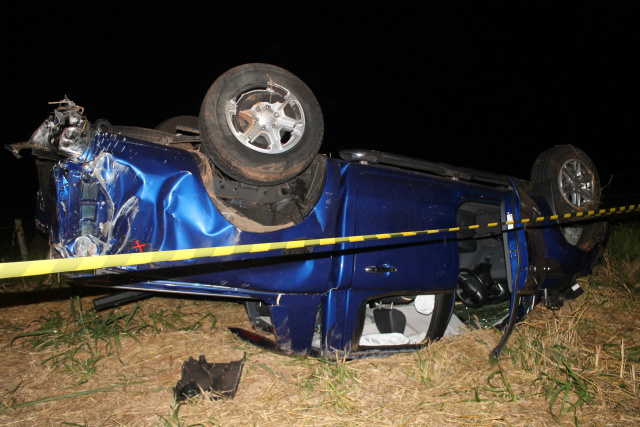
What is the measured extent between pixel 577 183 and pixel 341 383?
3.65 m

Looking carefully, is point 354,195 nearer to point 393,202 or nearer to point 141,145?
point 393,202

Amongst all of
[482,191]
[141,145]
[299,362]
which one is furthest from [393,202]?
[141,145]

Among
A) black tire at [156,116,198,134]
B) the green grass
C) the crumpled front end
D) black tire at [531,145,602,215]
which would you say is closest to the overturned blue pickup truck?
the crumpled front end

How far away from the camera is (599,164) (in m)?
17.5

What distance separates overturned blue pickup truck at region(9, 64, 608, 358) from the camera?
2297 millimetres

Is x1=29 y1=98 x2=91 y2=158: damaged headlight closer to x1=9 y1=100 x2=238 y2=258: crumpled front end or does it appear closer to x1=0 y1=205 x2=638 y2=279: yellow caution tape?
x1=9 y1=100 x2=238 y2=258: crumpled front end

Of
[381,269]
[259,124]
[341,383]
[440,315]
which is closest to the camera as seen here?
[259,124]

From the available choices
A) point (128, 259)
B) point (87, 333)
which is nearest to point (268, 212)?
point (128, 259)

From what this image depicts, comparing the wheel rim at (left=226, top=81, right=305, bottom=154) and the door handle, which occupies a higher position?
the wheel rim at (left=226, top=81, right=305, bottom=154)

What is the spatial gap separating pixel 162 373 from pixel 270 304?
1.05 meters

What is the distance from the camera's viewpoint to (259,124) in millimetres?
2578

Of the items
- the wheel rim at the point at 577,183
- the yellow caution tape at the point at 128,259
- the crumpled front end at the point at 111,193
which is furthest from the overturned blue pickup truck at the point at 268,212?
the wheel rim at the point at 577,183

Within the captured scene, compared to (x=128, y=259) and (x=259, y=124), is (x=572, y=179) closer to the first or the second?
(x=259, y=124)

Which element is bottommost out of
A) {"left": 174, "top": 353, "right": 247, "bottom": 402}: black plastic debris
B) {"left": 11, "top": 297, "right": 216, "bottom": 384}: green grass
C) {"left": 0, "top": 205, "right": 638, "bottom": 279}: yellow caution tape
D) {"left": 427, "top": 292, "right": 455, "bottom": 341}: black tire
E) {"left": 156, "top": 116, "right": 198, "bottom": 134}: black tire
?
{"left": 11, "top": 297, "right": 216, "bottom": 384}: green grass
